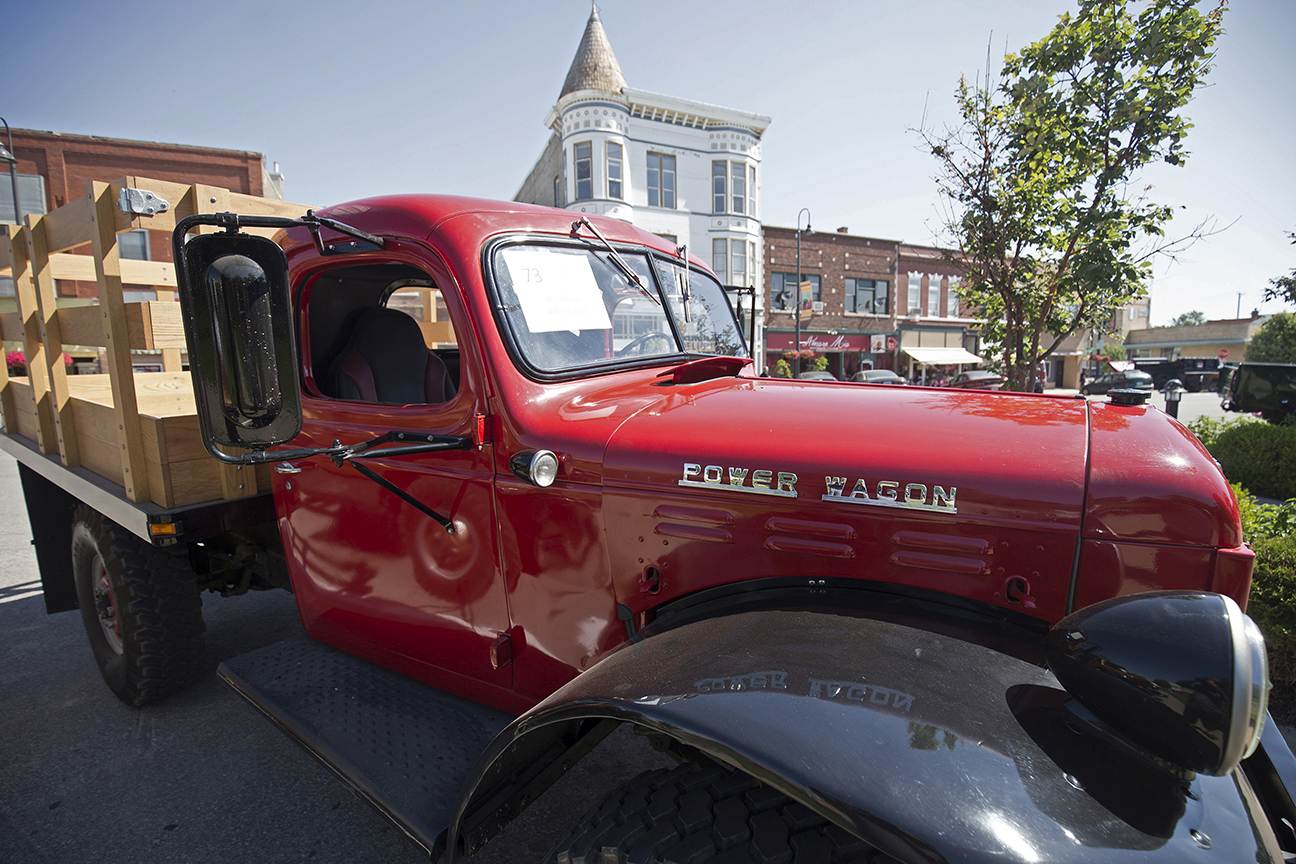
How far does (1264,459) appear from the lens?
738 cm

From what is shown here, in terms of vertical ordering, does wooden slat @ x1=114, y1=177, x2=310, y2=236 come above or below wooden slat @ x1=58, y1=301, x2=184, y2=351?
above

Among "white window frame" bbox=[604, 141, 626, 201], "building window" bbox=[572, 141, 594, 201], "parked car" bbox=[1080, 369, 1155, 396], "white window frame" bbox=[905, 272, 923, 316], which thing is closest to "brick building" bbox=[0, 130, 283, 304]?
"building window" bbox=[572, 141, 594, 201]

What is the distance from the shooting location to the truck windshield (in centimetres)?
220

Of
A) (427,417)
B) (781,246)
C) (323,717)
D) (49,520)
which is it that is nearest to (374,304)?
(427,417)

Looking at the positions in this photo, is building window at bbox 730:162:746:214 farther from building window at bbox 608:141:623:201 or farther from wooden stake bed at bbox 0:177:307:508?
wooden stake bed at bbox 0:177:307:508

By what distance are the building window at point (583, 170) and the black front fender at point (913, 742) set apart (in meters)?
23.9

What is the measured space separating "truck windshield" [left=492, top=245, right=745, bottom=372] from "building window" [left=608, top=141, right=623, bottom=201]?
22.5 m

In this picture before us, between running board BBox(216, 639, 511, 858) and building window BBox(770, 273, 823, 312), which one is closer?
running board BBox(216, 639, 511, 858)

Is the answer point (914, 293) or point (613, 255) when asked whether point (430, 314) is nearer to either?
point (613, 255)

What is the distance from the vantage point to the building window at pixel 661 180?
25219 millimetres

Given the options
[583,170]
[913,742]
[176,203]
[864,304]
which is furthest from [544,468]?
[864,304]

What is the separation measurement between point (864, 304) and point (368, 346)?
1262 inches

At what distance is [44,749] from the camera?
9.89ft

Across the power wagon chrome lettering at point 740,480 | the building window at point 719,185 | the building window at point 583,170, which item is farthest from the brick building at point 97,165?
the power wagon chrome lettering at point 740,480
